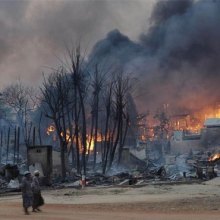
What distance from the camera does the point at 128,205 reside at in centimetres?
1991

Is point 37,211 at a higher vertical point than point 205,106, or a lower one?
lower

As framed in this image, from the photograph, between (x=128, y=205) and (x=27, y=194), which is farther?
(x=128, y=205)

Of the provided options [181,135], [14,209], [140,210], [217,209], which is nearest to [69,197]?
[14,209]

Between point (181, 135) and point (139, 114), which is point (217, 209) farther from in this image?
point (139, 114)

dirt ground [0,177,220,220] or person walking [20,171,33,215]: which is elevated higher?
person walking [20,171,33,215]

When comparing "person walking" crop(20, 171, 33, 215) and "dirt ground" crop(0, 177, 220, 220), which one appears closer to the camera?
"dirt ground" crop(0, 177, 220, 220)

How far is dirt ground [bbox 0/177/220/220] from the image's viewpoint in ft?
54.4

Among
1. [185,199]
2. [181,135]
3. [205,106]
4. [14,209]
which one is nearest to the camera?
[14,209]

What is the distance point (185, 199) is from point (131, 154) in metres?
35.8

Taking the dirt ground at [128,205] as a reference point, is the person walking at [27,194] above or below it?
above

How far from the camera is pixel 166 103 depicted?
97812 millimetres

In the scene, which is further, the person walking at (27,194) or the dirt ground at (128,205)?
the person walking at (27,194)

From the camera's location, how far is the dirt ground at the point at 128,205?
54.4 feet

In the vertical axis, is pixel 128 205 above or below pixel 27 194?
below
